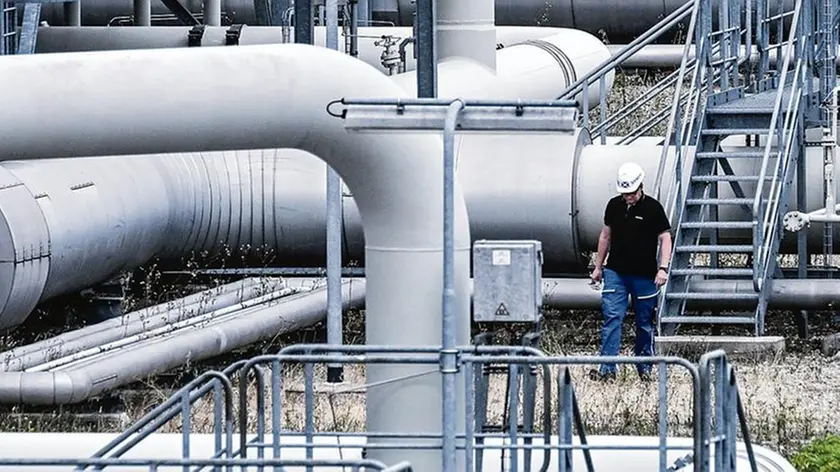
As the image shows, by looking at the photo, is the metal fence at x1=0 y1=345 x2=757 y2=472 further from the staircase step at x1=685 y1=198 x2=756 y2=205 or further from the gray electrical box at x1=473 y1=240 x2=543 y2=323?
the staircase step at x1=685 y1=198 x2=756 y2=205

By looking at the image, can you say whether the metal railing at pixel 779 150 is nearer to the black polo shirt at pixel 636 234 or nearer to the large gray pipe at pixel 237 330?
the large gray pipe at pixel 237 330

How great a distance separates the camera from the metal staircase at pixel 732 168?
51.0 ft

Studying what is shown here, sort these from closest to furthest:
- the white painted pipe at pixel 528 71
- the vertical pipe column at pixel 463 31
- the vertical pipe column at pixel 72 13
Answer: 1. the white painted pipe at pixel 528 71
2. the vertical pipe column at pixel 463 31
3. the vertical pipe column at pixel 72 13

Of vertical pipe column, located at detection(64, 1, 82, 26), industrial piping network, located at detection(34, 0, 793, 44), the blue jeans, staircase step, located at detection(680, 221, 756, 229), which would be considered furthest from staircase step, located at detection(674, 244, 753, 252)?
industrial piping network, located at detection(34, 0, 793, 44)

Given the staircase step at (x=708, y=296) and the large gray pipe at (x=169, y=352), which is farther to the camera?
the staircase step at (x=708, y=296)

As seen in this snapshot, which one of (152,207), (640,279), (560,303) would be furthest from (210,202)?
(640,279)

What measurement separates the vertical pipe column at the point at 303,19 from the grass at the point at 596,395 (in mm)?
2442

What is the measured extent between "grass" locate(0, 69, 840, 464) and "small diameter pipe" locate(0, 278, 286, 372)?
420 millimetres

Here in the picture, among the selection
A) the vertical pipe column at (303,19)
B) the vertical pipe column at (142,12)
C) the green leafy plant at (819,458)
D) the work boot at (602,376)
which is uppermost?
the vertical pipe column at (142,12)

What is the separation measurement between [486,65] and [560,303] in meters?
2.82

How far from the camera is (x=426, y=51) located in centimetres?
1295

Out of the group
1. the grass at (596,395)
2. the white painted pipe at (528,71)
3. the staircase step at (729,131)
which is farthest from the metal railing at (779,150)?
the white painted pipe at (528,71)

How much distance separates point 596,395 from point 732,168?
3629 mm

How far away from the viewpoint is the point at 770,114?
16578 millimetres
